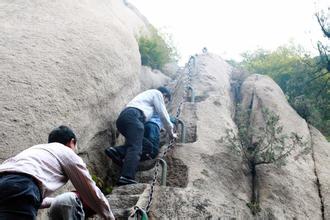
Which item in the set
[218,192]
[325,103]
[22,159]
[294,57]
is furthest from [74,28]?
[294,57]

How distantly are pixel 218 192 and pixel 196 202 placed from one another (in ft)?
3.01

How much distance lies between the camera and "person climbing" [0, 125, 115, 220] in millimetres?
4125

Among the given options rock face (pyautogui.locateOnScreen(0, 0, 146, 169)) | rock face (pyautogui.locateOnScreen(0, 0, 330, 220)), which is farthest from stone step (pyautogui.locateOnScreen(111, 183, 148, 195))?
rock face (pyautogui.locateOnScreen(0, 0, 146, 169))

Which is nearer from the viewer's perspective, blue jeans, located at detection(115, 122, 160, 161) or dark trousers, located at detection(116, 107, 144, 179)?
dark trousers, located at detection(116, 107, 144, 179)

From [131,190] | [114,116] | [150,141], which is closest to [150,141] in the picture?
[150,141]

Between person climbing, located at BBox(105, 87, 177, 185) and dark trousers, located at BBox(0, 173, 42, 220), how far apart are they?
119 inches

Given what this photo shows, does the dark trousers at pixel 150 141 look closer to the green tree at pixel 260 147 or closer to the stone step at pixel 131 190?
the stone step at pixel 131 190

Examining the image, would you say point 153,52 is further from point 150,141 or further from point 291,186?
point 291,186

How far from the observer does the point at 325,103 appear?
41.6 ft

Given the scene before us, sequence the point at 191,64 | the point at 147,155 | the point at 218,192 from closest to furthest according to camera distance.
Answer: the point at 218,192
the point at 147,155
the point at 191,64

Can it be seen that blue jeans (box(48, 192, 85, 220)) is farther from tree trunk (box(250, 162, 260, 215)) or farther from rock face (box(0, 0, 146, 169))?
tree trunk (box(250, 162, 260, 215))

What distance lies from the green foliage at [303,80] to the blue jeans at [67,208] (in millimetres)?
8185

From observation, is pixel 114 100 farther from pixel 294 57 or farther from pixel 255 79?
pixel 294 57

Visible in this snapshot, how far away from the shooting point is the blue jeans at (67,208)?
466cm
